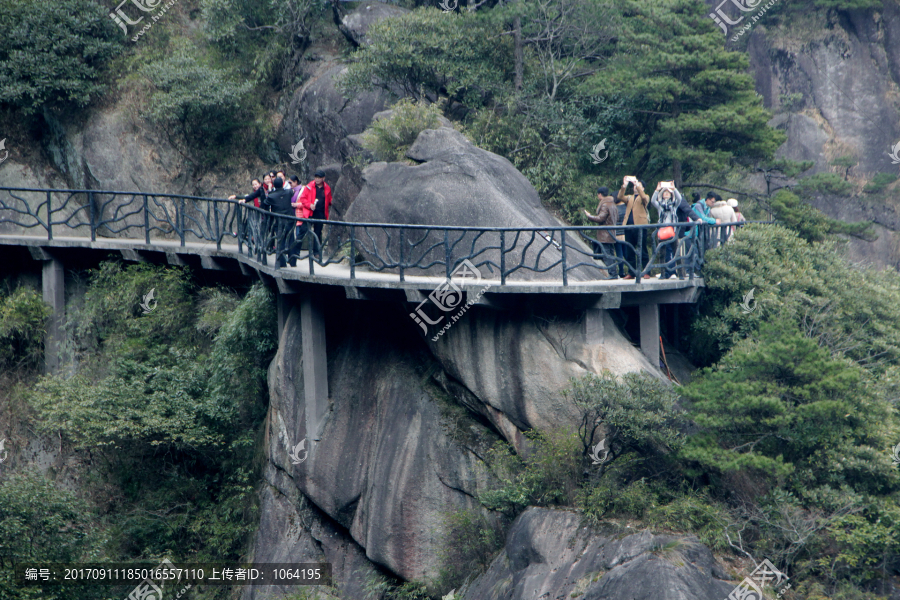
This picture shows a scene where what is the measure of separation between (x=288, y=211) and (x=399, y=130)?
8.59ft

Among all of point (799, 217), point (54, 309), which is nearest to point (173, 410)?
point (54, 309)

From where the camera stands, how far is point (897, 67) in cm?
2334

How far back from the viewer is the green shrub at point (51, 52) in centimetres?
1994

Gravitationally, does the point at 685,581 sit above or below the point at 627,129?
below

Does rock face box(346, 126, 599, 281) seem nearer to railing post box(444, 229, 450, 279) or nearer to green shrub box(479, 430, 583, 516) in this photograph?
railing post box(444, 229, 450, 279)

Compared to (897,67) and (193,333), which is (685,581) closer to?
(193,333)

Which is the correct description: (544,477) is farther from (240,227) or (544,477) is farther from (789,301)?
(240,227)

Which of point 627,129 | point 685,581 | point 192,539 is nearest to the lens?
point 685,581

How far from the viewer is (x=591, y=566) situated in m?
10.4

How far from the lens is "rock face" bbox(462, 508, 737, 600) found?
9789mm

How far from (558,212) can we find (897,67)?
12211 millimetres

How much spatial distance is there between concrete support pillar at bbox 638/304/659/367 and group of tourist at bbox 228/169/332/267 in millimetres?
5025

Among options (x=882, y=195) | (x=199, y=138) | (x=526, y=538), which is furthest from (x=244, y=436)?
(x=882, y=195)

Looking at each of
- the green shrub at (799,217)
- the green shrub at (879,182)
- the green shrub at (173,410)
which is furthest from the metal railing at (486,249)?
the green shrub at (879,182)
